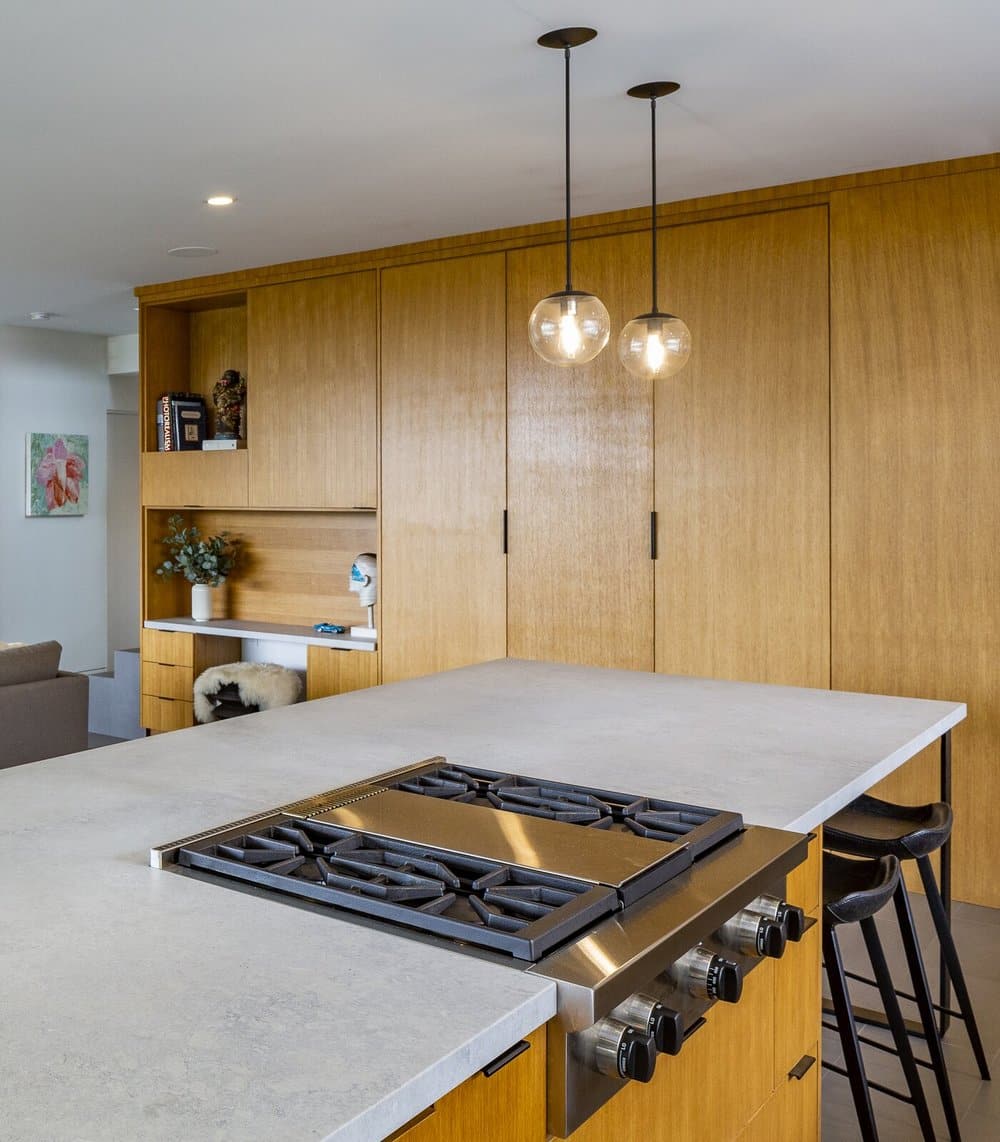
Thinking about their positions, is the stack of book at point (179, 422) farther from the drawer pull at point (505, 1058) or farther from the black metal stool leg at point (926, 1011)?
the drawer pull at point (505, 1058)

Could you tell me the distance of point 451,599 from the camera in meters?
4.98

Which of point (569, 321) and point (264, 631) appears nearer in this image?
point (569, 321)

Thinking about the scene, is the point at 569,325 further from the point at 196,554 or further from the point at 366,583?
the point at 196,554

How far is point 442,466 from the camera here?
4969mm

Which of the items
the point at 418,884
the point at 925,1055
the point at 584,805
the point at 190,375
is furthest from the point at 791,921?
the point at 190,375

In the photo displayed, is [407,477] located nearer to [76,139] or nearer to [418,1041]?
[76,139]

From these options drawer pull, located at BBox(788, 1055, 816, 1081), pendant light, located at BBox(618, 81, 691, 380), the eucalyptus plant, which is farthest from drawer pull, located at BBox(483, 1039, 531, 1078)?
the eucalyptus plant

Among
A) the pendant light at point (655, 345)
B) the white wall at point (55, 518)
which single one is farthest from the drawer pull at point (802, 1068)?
the white wall at point (55, 518)

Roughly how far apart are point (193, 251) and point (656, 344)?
3.05 metres

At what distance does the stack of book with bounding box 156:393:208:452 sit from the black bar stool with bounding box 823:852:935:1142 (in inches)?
184

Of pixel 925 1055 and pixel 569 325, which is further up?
pixel 569 325

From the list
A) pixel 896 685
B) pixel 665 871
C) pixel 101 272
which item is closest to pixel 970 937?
pixel 896 685

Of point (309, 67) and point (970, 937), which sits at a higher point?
point (309, 67)

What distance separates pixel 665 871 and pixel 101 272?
5071 mm
